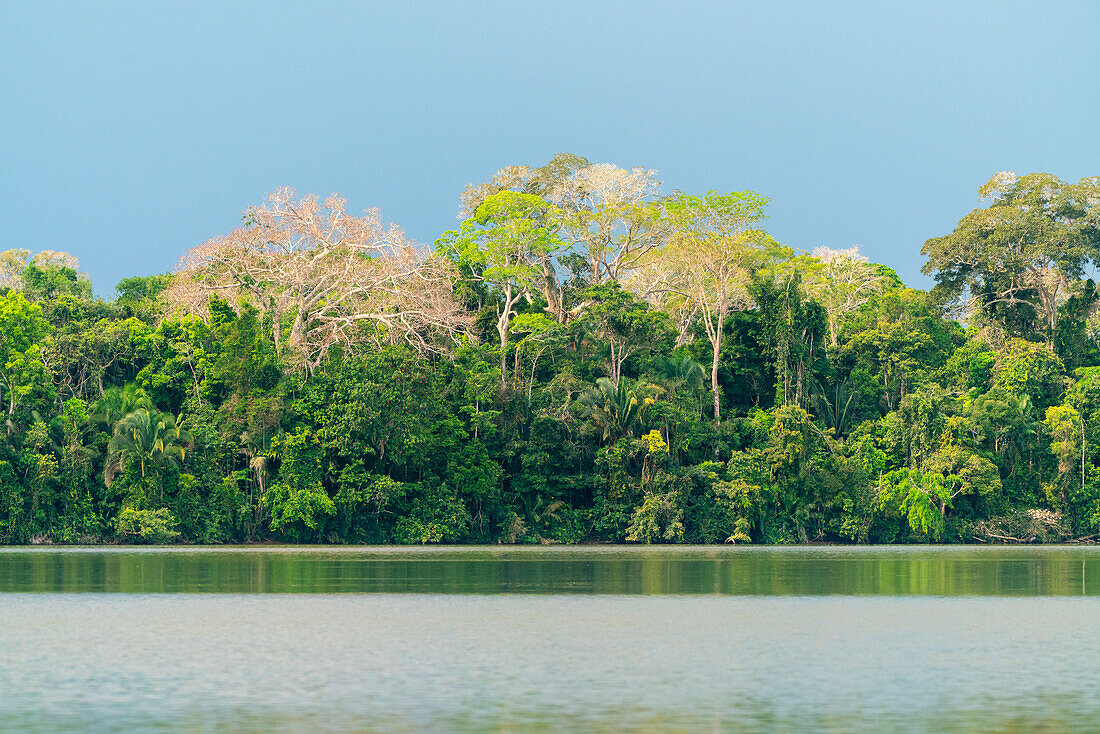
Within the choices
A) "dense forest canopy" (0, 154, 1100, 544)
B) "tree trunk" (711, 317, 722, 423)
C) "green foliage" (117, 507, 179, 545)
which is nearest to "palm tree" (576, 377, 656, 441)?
"dense forest canopy" (0, 154, 1100, 544)

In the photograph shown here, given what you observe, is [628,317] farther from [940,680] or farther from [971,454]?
[940,680]

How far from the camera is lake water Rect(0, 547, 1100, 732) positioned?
35.7ft

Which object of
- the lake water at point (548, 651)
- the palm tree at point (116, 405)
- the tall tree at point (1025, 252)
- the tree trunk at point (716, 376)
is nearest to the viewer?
the lake water at point (548, 651)

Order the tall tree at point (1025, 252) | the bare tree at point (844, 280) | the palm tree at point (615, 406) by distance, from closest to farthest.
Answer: the palm tree at point (615, 406) < the tall tree at point (1025, 252) < the bare tree at point (844, 280)

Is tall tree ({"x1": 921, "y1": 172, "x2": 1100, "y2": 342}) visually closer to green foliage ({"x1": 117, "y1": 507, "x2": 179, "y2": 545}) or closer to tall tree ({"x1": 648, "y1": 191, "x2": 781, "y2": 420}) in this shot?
tall tree ({"x1": 648, "y1": 191, "x2": 781, "y2": 420})

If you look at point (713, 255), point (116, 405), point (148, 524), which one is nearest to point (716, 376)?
point (713, 255)

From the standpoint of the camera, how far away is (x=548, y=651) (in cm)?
1508

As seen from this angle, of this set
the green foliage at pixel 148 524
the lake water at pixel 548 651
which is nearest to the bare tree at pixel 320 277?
the green foliage at pixel 148 524

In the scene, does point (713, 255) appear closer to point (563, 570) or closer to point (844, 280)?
point (844, 280)

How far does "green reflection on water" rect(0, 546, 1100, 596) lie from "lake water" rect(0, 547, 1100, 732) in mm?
196

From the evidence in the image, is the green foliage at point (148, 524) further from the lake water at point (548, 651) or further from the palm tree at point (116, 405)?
the lake water at point (548, 651)

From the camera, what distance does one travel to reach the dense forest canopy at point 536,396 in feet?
141

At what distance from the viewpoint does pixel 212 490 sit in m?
43.1

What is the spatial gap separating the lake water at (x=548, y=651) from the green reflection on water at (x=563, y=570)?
0.64 ft
